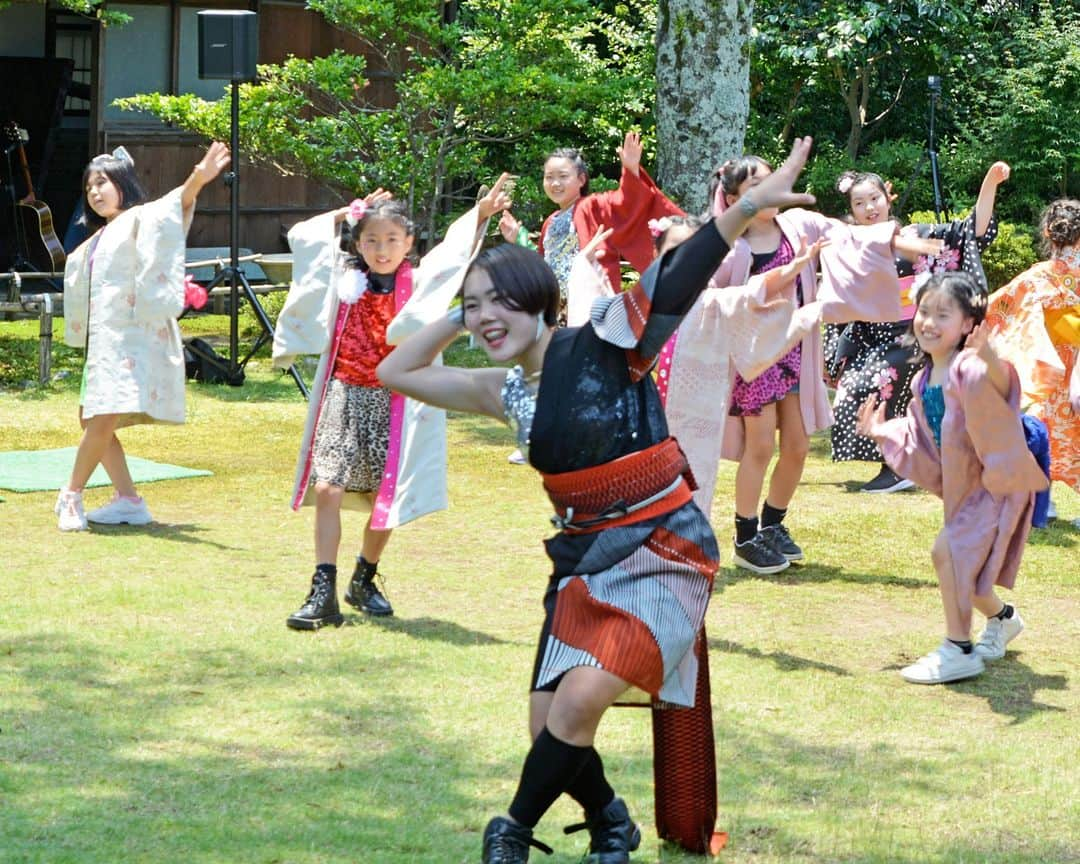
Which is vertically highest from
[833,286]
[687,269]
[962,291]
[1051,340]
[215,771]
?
[687,269]

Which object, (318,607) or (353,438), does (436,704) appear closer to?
(318,607)

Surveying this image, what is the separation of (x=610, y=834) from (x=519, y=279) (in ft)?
4.01

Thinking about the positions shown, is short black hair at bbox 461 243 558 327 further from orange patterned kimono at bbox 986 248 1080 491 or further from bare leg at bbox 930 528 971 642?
orange patterned kimono at bbox 986 248 1080 491

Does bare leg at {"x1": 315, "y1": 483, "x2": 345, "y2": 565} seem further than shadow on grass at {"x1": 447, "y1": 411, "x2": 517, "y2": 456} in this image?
No

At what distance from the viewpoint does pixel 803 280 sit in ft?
23.0

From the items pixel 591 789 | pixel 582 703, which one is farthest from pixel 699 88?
pixel 582 703

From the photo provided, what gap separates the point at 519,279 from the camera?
11.7 ft

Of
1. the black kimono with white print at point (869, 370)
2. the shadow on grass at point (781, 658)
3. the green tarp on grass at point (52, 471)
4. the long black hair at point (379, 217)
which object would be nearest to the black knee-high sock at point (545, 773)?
the shadow on grass at point (781, 658)

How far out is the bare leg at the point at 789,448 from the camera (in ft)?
22.6

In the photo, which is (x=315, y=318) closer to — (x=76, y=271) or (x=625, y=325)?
(x=76, y=271)

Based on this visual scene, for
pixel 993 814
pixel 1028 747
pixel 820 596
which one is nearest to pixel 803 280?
pixel 820 596

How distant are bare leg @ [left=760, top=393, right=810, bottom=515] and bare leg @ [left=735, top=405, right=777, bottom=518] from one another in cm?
6

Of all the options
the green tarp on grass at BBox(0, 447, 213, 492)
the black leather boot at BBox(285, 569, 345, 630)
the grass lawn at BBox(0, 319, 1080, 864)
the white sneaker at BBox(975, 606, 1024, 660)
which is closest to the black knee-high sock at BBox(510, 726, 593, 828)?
the grass lawn at BBox(0, 319, 1080, 864)

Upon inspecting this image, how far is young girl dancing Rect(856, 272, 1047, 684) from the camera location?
17.0ft
